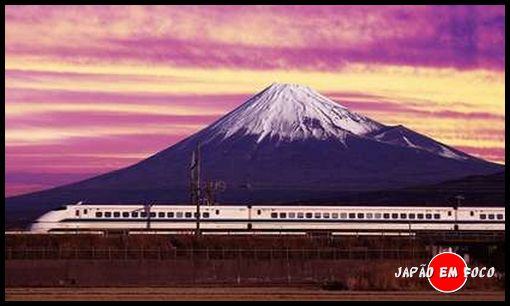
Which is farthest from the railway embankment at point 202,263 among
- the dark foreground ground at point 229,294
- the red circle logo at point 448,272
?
the red circle logo at point 448,272

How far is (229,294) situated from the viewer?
42.1m

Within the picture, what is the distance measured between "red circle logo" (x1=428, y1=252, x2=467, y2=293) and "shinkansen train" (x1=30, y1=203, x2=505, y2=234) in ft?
135

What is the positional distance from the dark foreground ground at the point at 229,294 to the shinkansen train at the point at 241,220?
36.3m

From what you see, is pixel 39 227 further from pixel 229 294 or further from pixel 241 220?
pixel 229 294

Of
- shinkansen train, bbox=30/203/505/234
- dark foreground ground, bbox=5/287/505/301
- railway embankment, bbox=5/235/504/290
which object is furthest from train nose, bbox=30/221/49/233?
dark foreground ground, bbox=5/287/505/301

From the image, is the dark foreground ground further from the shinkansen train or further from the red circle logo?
the shinkansen train

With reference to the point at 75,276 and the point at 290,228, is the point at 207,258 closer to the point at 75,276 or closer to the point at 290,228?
the point at 75,276

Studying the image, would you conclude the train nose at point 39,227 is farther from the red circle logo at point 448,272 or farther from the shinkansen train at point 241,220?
the red circle logo at point 448,272

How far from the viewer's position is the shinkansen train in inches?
3273

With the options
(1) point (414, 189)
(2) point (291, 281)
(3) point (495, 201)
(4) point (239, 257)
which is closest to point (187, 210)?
(4) point (239, 257)

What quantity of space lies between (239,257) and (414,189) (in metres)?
139

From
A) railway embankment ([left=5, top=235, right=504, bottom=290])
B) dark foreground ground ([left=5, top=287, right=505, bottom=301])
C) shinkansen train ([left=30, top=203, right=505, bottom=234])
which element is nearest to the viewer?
dark foreground ground ([left=5, top=287, right=505, bottom=301])

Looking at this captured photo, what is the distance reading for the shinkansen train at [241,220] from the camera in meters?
83.1

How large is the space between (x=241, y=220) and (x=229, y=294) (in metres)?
42.1
